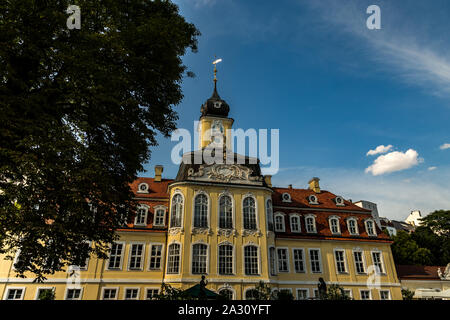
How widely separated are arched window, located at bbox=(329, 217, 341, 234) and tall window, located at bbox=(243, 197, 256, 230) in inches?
356

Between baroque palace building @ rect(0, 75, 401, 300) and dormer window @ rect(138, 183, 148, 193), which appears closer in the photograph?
baroque palace building @ rect(0, 75, 401, 300)

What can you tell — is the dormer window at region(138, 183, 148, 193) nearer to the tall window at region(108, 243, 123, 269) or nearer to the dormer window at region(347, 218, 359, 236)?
the tall window at region(108, 243, 123, 269)

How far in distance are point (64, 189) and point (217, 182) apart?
17143 millimetres

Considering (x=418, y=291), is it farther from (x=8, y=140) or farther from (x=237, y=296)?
(x=8, y=140)

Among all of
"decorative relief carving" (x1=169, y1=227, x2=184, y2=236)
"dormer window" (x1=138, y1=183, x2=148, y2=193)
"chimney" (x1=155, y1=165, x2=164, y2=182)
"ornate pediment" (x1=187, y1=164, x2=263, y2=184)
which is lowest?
"decorative relief carving" (x1=169, y1=227, x2=184, y2=236)

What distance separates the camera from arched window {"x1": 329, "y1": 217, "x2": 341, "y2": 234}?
1097 inches

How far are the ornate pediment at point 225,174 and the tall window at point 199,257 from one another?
5887 mm

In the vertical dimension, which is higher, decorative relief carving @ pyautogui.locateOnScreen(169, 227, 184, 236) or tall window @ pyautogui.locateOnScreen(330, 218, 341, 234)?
tall window @ pyautogui.locateOnScreen(330, 218, 341, 234)

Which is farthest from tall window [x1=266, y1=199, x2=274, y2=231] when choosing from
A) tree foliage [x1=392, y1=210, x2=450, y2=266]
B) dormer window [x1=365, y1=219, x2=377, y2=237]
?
tree foliage [x1=392, y1=210, x2=450, y2=266]

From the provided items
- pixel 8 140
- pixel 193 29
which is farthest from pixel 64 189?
pixel 193 29

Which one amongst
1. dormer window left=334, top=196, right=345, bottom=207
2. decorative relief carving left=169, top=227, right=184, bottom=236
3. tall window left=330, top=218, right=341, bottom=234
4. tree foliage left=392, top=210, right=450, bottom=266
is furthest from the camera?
tree foliage left=392, top=210, right=450, bottom=266

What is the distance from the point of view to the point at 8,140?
7.89 meters

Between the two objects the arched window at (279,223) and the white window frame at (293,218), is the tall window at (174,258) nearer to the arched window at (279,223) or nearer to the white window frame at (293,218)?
the arched window at (279,223)

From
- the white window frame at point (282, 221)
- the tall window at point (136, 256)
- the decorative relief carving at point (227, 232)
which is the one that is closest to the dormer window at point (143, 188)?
the tall window at point (136, 256)
